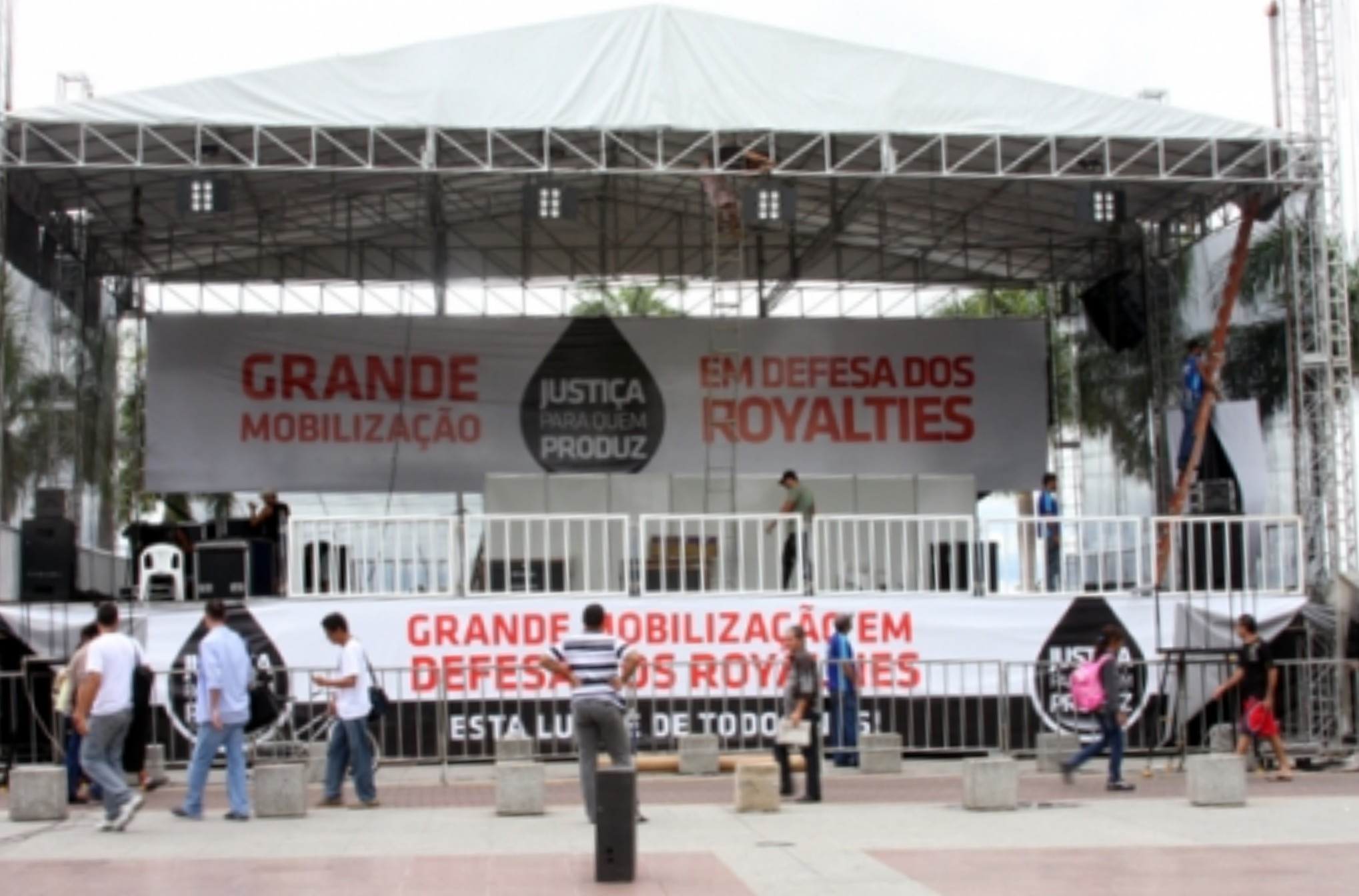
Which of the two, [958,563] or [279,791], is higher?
[958,563]

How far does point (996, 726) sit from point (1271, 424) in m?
6.74

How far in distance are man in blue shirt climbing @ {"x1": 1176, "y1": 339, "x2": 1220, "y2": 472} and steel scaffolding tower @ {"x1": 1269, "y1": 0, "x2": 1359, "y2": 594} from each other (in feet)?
8.54

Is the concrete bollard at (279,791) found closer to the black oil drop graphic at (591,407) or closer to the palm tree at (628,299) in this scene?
the black oil drop graphic at (591,407)

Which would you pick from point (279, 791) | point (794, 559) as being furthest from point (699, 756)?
point (279, 791)

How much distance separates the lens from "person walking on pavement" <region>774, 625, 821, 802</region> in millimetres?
15109

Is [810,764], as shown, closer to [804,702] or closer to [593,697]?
[804,702]

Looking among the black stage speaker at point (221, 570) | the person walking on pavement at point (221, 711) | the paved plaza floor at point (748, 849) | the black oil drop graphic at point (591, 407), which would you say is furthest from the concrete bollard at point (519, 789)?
the black oil drop graphic at point (591, 407)

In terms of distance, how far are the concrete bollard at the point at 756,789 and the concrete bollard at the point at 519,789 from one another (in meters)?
1.48

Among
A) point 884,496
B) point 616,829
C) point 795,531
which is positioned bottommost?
point 616,829

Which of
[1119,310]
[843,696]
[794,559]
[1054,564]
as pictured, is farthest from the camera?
[1119,310]

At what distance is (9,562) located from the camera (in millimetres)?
21109

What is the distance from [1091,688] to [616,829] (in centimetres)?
694

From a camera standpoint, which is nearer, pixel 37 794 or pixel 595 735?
pixel 595 735

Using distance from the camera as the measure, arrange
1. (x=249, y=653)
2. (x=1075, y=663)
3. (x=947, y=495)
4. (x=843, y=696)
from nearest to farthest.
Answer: (x=843, y=696), (x=249, y=653), (x=1075, y=663), (x=947, y=495)
